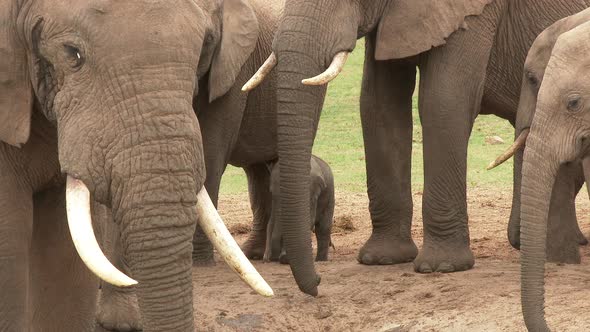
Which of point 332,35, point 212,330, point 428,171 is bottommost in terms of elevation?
point 212,330

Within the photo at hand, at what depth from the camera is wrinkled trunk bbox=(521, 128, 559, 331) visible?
6199 millimetres

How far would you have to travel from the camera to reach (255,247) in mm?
9305

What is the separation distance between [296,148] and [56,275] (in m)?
1.82

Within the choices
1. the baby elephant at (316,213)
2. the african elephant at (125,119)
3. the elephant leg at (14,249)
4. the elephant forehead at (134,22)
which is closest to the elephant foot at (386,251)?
the baby elephant at (316,213)

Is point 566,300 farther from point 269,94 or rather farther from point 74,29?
point 74,29

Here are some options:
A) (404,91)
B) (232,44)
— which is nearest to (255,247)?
(404,91)

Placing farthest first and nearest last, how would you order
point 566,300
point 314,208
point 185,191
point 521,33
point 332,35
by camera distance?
point 314,208 → point 521,33 → point 332,35 → point 566,300 → point 185,191

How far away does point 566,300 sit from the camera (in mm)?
7016

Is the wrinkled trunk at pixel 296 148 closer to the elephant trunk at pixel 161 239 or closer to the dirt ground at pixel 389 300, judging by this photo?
the dirt ground at pixel 389 300

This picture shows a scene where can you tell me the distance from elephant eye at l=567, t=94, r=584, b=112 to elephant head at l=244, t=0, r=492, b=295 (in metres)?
1.22

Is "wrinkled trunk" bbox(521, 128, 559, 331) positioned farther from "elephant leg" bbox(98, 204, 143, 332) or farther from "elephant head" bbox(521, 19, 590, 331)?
"elephant leg" bbox(98, 204, 143, 332)

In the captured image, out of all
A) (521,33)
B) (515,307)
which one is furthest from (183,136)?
(521,33)

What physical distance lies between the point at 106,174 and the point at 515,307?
9.38 feet

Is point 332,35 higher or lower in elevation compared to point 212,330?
higher
